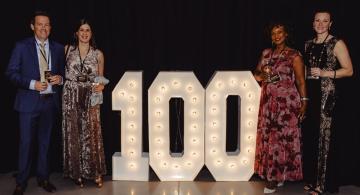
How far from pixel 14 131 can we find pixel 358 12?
3.85m

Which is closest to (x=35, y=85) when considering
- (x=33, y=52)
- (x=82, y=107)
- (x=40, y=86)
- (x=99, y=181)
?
(x=40, y=86)

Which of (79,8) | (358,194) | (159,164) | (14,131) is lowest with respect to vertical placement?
(358,194)

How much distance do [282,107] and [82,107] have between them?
1865mm

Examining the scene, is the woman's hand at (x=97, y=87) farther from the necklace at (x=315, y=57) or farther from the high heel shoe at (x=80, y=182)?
the necklace at (x=315, y=57)

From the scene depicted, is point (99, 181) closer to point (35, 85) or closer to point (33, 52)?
point (35, 85)

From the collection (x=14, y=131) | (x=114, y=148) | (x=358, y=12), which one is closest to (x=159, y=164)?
(x=114, y=148)

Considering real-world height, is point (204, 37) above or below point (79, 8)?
below

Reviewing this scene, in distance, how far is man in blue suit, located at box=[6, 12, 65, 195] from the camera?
12.6 feet

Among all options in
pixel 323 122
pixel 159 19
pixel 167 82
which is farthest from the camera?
pixel 159 19

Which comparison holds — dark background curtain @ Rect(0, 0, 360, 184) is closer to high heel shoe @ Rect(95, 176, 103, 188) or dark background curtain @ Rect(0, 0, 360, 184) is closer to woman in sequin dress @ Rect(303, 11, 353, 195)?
woman in sequin dress @ Rect(303, 11, 353, 195)

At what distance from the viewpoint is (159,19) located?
4609mm

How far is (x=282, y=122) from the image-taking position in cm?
402

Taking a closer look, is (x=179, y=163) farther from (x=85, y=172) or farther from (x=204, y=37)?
(x=204, y=37)

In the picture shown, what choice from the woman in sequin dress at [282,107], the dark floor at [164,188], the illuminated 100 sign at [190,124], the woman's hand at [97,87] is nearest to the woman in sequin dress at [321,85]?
the woman in sequin dress at [282,107]
